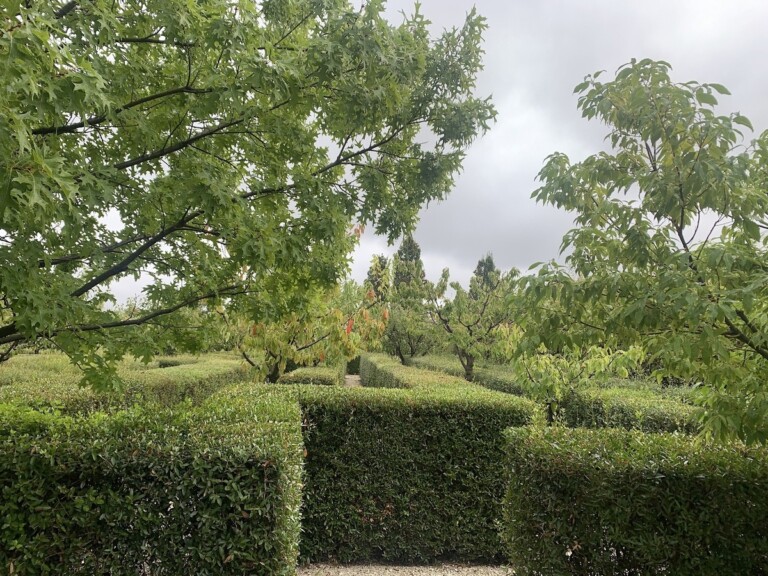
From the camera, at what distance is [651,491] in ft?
9.74

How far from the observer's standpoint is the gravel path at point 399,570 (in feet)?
15.8

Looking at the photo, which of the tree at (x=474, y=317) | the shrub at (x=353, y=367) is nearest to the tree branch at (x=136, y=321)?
the tree at (x=474, y=317)

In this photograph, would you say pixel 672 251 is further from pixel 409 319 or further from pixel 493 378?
pixel 409 319

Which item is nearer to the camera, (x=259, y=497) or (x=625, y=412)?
(x=259, y=497)

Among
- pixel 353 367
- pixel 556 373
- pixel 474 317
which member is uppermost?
pixel 474 317

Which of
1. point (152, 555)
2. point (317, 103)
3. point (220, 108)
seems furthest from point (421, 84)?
point (152, 555)

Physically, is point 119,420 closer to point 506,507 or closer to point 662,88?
point 506,507

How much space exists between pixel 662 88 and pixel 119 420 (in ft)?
13.7

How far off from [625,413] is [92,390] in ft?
22.7

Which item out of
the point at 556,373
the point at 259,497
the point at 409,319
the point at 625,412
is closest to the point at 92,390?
the point at 259,497

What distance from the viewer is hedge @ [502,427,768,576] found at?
2920 mm

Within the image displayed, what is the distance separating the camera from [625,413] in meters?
6.88

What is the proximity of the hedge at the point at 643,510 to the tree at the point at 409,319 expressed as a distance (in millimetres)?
11713

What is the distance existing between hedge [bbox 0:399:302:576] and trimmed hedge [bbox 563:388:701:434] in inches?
200
